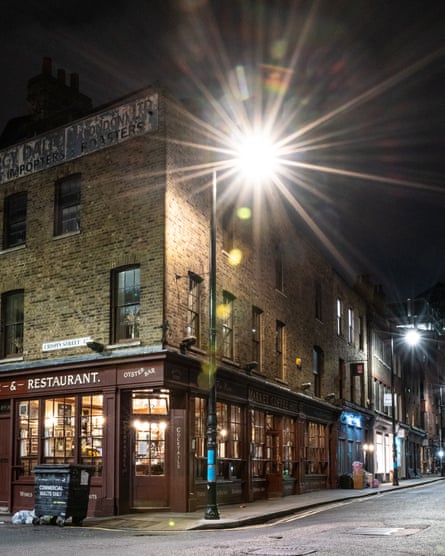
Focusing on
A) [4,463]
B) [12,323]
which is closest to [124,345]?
[12,323]

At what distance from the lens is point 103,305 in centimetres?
2127

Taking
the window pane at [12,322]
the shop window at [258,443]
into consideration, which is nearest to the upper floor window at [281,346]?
the shop window at [258,443]

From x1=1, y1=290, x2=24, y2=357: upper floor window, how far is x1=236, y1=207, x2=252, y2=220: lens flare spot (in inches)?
309

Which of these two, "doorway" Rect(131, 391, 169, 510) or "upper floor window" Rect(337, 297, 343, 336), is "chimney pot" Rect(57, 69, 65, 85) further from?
"upper floor window" Rect(337, 297, 343, 336)

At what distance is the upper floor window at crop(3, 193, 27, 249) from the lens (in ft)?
79.3

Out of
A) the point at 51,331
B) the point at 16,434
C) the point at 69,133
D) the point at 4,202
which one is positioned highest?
the point at 69,133

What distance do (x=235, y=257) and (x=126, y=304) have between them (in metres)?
5.61

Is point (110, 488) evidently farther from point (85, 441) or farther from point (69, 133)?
point (69, 133)

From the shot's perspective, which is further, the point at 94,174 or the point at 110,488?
the point at 94,174

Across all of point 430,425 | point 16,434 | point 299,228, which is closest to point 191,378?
point 16,434

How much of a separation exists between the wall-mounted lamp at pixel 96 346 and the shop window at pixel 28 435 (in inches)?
120

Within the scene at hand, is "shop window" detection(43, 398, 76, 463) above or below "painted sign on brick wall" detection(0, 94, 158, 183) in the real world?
below

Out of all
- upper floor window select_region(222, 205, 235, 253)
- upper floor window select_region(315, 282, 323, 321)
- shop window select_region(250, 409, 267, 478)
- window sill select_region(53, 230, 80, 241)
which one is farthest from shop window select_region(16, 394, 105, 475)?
upper floor window select_region(315, 282, 323, 321)

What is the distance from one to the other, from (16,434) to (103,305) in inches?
193
